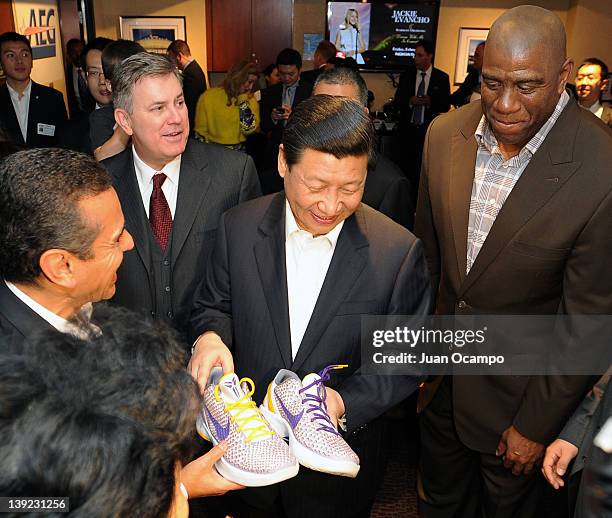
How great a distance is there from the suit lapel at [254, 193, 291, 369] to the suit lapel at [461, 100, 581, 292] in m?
0.69

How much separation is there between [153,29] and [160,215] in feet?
28.1

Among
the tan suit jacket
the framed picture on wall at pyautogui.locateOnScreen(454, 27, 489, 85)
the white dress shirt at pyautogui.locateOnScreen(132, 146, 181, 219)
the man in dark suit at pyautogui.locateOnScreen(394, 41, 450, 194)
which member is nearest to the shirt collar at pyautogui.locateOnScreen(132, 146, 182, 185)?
the white dress shirt at pyautogui.locateOnScreen(132, 146, 181, 219)

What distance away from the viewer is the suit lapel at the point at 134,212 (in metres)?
2.18

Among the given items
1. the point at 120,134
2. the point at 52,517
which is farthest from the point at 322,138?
the point at 120,134

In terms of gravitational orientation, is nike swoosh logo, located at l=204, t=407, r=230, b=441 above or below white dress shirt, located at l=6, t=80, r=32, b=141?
below

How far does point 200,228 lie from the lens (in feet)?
7.30

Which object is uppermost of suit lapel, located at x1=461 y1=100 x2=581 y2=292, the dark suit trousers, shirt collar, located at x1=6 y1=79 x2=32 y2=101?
suit lapel, located at x1=461 y1=100 x2=581 y2=292

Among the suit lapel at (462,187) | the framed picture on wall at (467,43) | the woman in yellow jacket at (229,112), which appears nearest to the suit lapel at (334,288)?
the suit lapel at (462,187)

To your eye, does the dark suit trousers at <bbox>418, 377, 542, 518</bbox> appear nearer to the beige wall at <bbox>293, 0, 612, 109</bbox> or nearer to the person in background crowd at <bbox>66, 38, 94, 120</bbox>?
the person in background crowd at <bbox>66, 38, 94, 120</bbox>

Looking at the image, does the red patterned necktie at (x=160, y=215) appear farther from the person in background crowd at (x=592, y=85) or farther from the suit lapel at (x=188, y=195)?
the person in background crowd at (x=592, y=85)

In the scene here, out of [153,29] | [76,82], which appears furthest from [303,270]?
[153,29]

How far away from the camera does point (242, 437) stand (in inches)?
56.2

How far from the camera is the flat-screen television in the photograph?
9.39m

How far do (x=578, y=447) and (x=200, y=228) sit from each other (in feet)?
4.92
